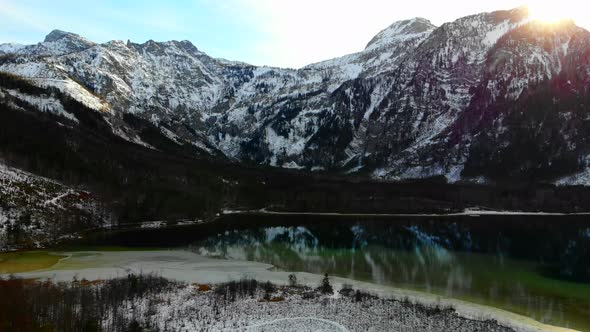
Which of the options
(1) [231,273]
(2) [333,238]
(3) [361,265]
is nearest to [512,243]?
(2) [333,238]

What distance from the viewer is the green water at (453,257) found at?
60553 millimetres

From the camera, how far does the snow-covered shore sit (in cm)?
5076

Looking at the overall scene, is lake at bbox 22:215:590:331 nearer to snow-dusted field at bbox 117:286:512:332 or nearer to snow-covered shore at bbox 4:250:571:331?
snow-covered shore at bbox 4:250:571:331

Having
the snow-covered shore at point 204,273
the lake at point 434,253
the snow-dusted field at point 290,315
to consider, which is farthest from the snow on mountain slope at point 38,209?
the snow-dusted field at point 290,315

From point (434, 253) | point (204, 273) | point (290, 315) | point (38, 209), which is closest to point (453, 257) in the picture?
point (434, 253)

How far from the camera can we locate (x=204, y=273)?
73938mm

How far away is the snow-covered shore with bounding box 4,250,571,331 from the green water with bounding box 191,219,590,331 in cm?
415

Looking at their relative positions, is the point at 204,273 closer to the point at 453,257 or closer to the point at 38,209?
the point at 453,257

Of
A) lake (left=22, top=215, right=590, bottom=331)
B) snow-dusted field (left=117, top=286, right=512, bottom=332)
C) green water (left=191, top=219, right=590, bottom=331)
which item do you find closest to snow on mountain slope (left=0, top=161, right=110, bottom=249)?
lake (left=22, top=215, right=590, bottom=331)

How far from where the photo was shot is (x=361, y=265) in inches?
3391

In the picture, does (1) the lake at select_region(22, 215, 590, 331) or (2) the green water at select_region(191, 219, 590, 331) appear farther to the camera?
(1) the lake at select_region(22, 215, 590, 331)

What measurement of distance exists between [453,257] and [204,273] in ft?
165

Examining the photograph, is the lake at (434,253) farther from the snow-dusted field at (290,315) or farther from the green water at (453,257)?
the snow-dusted field at (290,315)

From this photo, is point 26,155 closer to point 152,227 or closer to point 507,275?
point 152,227
